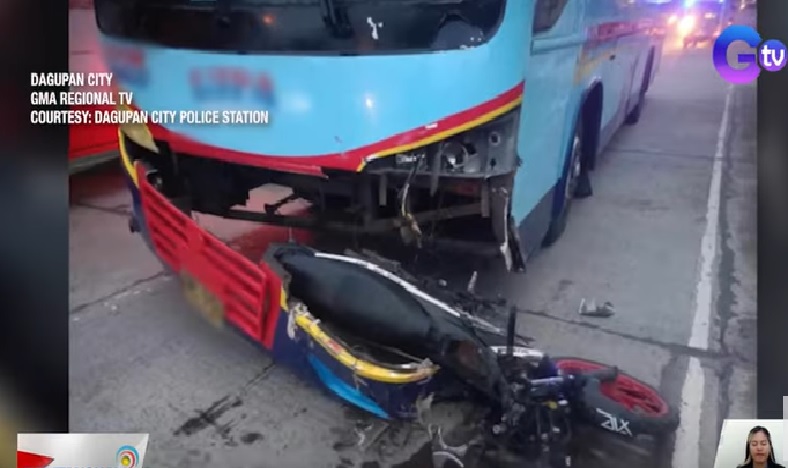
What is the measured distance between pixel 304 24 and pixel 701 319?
1244 millimetres

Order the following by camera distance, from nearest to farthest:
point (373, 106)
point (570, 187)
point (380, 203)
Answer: point (373, 106) < point (380, 203) < point (570, 187)

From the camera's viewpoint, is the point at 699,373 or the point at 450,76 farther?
the point at 699,373

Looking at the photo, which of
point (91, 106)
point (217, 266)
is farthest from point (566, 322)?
point (91, 106)

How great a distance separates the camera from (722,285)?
77.6 inches

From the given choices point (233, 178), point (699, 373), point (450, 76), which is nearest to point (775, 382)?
point (699, 373)

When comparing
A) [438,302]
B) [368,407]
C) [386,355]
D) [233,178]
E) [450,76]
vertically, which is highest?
[450,76]

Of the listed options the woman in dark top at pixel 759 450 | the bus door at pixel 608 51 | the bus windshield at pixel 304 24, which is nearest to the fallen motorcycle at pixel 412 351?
the woman in dark top at pixel 759 450

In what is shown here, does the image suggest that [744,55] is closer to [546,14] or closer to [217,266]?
[546,14]

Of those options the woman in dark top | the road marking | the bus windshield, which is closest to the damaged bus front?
the bus windshield

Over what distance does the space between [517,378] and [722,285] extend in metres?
0.59

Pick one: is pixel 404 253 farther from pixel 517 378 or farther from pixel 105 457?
pixel 105 457

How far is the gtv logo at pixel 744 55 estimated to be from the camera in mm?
1951

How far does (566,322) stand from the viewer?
6.47 feet

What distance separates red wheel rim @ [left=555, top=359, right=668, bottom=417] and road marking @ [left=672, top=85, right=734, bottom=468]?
0.06 meters
